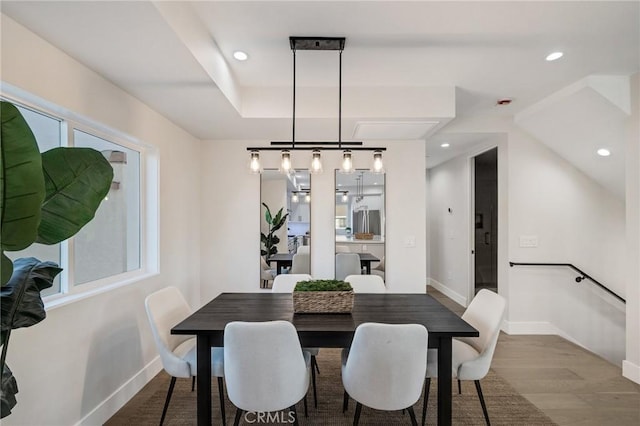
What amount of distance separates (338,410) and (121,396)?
1.62 metres

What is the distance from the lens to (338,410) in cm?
228

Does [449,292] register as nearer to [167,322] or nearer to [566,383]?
[566,383]

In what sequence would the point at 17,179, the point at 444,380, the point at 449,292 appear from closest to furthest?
the point at 17,179 → the point at 444,380 → the point at 449,292

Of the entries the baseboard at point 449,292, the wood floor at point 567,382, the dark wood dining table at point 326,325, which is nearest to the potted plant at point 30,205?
the dark wood dining table at point 326,325

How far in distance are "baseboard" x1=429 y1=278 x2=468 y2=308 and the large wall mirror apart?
2011 mm

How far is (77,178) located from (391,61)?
225 cm

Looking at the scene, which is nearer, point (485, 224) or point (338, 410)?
point (338, 410)

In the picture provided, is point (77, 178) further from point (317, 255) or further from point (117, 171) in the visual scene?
point (317, 255)

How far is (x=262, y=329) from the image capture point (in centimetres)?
158

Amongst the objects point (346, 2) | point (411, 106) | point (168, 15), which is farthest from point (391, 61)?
point (168, 15)

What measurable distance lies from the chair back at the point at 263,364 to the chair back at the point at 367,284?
1.29 metres

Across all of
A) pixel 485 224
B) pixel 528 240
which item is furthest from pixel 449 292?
pixel 528 240

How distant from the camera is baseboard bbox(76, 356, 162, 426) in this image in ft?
6.67

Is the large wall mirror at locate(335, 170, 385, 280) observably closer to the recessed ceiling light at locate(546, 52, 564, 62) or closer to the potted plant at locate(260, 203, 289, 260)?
the potted plant at locate(260, 203, 289, 260)
